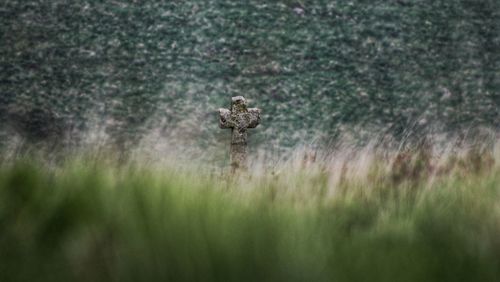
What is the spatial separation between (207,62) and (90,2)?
1560 millimetres

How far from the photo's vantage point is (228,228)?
4.63 ft

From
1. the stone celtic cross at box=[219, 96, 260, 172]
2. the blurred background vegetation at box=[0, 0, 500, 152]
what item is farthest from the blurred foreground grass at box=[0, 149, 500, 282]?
the blurred background vegetation at box=[0, 0, 500, 152]

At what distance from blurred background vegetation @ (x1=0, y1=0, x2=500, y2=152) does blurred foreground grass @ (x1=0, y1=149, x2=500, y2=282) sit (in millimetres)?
7857

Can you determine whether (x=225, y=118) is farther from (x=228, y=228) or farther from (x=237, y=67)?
(x=228, y=228)

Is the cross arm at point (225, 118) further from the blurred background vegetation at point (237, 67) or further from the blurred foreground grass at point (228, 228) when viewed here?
the blurred foreground grass at point (228, 228)

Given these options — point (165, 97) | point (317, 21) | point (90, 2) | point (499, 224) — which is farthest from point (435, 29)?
point (499, 224)

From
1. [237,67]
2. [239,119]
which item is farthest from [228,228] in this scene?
[237,67]

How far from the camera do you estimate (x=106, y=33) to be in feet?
33.1

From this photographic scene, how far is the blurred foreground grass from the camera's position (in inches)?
52.7

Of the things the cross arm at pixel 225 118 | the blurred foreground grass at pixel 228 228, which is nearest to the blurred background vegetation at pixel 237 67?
the cross arm at pixel 225 118

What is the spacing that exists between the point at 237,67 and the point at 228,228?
8.74 metres

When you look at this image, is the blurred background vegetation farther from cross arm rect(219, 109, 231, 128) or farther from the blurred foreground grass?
the blurred foreground grass

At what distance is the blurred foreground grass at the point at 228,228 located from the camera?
1.34 m

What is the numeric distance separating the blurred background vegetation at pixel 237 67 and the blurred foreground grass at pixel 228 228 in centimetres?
786
